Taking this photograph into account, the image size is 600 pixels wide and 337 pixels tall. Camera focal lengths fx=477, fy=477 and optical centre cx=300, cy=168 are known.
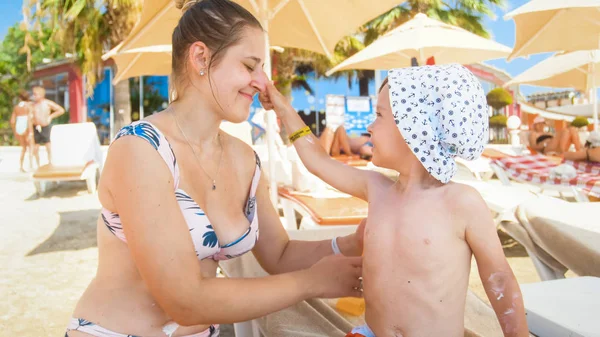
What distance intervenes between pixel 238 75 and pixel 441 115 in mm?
640

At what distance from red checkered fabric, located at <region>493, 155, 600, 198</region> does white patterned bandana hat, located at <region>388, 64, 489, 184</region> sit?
17.8 feet

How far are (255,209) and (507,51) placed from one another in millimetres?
7324

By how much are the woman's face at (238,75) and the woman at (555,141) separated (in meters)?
10.5

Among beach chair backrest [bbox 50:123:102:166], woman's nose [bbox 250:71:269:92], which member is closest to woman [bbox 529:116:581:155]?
beach chair backrest [bbox 50:123:102:166]

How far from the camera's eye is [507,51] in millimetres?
7805

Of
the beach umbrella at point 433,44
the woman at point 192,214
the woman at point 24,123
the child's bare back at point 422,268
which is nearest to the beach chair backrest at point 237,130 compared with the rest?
the beach umbrella at point 433,44

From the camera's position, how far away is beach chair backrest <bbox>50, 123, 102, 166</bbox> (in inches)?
396

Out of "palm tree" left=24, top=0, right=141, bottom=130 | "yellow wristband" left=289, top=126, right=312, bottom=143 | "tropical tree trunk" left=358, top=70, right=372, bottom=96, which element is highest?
"palm tree" left=24, top=0, right=141, bottom=130

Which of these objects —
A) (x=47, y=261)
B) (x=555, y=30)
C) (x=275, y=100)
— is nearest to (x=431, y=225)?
(x=275, y=100)

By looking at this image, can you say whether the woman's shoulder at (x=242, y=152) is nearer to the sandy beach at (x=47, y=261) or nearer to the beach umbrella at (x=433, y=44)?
the sandy beach at (x=47, y=261)

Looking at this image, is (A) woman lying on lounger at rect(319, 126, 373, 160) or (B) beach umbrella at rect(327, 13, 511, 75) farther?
(A) woman lying on lounger at rect(319, 126, 373, 160)

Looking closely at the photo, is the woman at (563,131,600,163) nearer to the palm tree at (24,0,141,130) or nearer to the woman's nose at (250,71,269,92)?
the woman's nose at (250,71,269,92)

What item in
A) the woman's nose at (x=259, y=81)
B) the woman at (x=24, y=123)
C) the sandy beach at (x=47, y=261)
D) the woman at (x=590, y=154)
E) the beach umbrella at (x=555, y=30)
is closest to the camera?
the woman's nose at (x=259, y=81)

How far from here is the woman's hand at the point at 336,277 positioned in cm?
143
